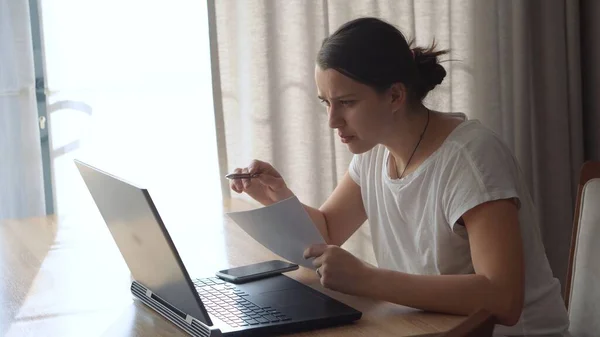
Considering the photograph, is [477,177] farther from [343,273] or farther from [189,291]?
[189,291]

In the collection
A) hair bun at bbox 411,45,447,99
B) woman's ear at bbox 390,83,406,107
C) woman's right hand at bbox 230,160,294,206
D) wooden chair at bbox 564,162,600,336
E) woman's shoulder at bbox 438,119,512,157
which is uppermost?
hair bun at bbox 411,45,447,99

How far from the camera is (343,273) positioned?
57.4 inches

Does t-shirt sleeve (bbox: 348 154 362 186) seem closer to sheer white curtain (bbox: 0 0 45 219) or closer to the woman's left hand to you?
the woman's left hand

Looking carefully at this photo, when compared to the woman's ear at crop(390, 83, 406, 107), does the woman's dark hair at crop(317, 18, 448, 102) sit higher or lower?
higher

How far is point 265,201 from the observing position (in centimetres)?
199

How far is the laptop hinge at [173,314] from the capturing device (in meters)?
1.31

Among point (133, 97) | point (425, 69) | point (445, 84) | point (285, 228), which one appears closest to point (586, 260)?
point (425, 69)

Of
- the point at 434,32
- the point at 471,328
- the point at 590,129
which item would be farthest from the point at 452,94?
the point at 471,328

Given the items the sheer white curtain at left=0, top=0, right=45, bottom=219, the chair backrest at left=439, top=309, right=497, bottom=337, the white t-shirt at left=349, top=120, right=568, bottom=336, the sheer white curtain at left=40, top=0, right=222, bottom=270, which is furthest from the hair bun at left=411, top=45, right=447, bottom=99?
the sheer white curtain at left=0, top=0, right=45, bottom=219

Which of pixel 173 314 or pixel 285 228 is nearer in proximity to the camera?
pixel 173 314

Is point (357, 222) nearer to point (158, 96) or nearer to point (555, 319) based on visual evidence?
point (555, 319)

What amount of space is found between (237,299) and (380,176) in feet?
1.72

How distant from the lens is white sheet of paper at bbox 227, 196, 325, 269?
1525mm

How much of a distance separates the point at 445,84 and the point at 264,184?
4.18ft
